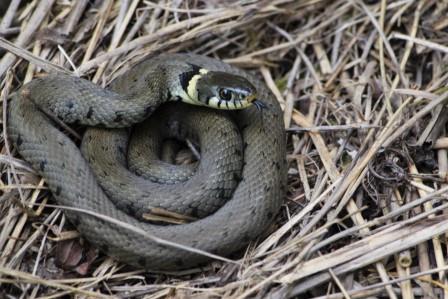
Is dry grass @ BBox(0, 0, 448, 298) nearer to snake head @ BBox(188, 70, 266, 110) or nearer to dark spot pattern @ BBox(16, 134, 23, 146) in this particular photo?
dark spot pattern @ BBox(16, 134, 23, 146)

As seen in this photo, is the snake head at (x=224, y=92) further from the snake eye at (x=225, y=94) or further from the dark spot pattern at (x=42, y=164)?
the dark spot pattern at (x=42, y=164)

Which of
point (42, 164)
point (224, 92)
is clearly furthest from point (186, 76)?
point (42, 164)

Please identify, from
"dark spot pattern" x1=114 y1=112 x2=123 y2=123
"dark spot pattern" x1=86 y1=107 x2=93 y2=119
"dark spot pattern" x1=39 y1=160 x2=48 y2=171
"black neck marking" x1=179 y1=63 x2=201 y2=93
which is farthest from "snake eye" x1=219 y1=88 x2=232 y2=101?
"dark spot pattern" x1=39 y1=160 x2=48 y2=171

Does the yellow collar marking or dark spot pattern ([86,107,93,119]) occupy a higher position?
Result: the yellow collar marking

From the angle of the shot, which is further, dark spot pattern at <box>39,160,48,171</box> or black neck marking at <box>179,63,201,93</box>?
black neck marking at <box>179,63,201,93</box>

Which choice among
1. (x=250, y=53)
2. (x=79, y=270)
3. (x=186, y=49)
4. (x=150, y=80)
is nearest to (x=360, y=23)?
(x=250, y=53)

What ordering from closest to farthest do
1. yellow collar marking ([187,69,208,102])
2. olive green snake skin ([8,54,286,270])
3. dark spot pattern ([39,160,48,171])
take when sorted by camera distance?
olive green snake skin ([8,54,286,270]) < dark spot pattern ([39,160,48,171]) < yellow collar marking ([187,69,208,102])

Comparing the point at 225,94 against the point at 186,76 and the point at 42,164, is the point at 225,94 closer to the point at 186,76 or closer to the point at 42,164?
the point at 186,76
